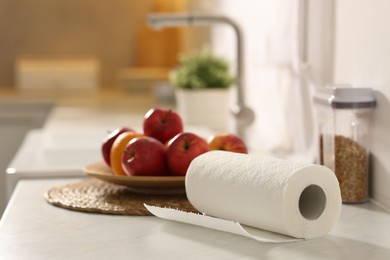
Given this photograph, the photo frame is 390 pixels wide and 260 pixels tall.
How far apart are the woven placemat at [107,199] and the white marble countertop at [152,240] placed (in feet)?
0.06

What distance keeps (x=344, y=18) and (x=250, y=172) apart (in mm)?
553

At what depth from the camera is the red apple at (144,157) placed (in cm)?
135

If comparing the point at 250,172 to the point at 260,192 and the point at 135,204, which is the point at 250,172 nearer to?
the point at 260,192

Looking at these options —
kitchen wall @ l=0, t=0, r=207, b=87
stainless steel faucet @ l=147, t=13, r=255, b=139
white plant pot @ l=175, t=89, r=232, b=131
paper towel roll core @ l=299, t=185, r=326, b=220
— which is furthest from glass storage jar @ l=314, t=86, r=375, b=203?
kitchen wall @ l=0, t=0, r=207, b=87

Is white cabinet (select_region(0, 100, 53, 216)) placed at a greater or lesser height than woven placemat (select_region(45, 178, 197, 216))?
lesser

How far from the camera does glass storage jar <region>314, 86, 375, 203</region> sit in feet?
4.33

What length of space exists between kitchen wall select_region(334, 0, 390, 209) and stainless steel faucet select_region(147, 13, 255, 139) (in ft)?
1.80

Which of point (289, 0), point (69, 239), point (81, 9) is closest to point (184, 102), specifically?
point (289, 0)

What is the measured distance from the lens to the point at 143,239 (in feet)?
3.56

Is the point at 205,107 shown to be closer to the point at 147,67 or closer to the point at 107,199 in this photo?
the point at 107,199

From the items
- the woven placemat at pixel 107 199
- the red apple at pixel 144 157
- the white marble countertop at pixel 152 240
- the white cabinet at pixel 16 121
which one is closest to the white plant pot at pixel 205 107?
the white cabinet at pixel 16 121

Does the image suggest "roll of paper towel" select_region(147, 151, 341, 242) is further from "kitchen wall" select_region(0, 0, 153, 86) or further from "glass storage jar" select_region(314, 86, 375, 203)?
"kitchen wall" select_region(0, 0, 153, 86)

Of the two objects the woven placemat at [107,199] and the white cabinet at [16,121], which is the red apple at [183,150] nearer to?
the woven placemat at [107,199]

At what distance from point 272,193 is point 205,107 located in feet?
5.07
